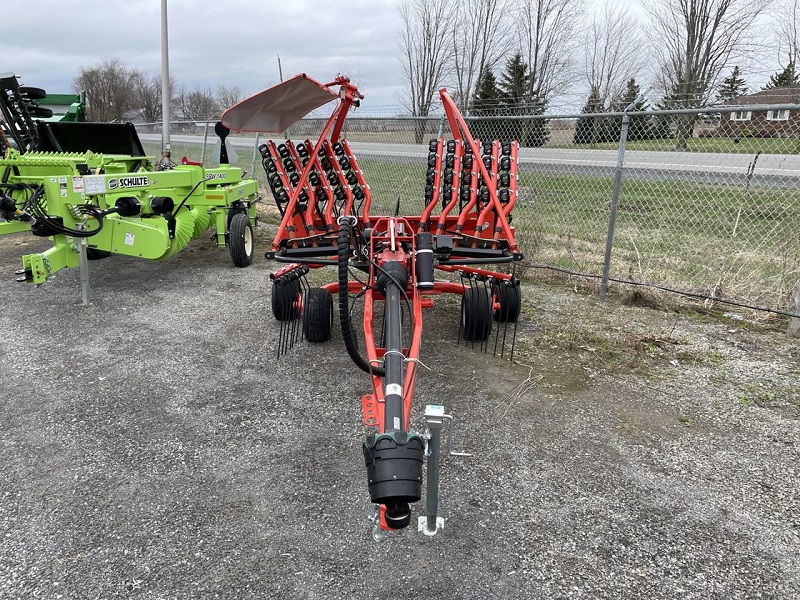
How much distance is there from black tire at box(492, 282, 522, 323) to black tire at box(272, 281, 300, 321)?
1.66 meters

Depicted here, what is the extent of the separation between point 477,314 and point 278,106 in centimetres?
224

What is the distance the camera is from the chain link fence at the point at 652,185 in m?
5.47

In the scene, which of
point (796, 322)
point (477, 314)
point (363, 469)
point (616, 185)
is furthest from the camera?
point (616, 185)

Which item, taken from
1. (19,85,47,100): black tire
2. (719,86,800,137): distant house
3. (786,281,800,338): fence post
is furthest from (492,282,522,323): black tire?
(19,85,47,100): black tire

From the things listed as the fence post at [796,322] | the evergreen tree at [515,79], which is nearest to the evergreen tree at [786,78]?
the evergreen tree at [515,79]

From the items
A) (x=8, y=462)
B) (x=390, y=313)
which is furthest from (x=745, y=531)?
(x=8, y=462)

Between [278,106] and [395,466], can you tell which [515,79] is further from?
[395,466]

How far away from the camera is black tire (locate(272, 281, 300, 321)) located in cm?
496

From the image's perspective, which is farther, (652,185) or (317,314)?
(652,185)

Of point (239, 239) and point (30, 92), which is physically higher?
point (30, 92)

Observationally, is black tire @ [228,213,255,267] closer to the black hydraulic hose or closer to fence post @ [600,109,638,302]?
fence post @ [600,109,638,302]

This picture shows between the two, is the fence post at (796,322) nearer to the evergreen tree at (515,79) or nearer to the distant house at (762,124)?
the distant house at (762,124)

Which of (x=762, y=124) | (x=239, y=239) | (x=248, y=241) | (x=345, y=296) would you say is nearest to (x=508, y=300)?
(x=345, y=296)

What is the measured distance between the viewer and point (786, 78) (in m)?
18.5
